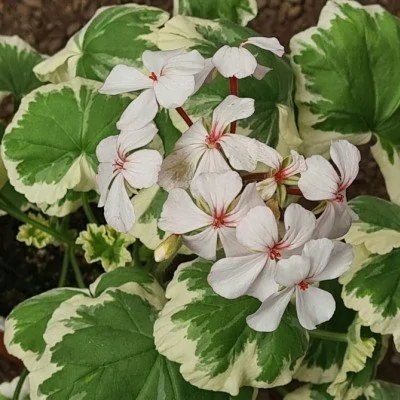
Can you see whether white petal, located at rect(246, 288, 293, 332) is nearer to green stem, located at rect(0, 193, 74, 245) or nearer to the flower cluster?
the flower cluster

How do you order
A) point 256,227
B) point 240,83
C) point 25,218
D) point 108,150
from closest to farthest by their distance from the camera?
point 256,227 < point 108,150 < point 240,83 < point 25,218

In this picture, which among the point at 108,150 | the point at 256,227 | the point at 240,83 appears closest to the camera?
the point at 256,227

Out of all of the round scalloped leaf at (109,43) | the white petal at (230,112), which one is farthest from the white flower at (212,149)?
the round scalloped leaf at (109,43)

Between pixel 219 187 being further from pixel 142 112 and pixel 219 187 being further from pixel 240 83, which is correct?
pixel 240 83

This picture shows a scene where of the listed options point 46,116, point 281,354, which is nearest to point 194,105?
point 46,116

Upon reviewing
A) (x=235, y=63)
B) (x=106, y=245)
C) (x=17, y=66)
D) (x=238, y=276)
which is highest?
(x=235, y=63)

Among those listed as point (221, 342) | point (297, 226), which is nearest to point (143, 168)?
point (297, 226)

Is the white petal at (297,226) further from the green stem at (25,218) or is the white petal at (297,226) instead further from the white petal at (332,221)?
the green stem at (25,218)
